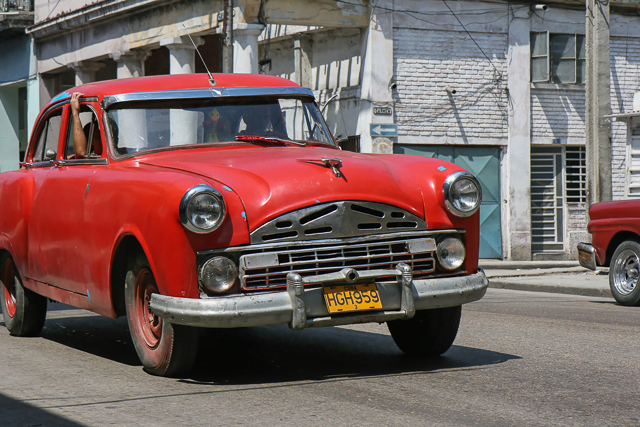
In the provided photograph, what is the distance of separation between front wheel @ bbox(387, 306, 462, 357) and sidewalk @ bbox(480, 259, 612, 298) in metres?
8.07

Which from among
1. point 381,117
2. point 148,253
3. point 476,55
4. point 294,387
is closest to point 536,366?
point 294,387

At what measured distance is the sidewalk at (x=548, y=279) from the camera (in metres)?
14.4

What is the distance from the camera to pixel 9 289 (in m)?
8.45

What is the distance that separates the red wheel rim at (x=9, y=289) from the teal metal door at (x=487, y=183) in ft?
49.3

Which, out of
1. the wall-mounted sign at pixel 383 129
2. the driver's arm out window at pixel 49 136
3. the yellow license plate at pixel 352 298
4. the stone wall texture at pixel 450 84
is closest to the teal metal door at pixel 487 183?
the stone wall texture at pixel 450 84

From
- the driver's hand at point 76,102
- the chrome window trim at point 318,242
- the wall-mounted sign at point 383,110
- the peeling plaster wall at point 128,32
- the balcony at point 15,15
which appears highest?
the balcony at point 15,15

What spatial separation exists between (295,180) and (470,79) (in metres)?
17.5

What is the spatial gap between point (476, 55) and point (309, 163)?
1747 cm

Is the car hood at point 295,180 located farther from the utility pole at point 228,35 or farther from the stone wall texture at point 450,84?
the stone wall texture at point 450,84

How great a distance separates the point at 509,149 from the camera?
22.6 metres

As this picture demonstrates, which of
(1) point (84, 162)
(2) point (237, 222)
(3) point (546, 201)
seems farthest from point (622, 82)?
(2) point (237, 222)

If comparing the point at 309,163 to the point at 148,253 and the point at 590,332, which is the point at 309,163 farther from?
the point at 590,332

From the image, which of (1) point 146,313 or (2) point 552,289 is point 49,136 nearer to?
(1) point 146,313

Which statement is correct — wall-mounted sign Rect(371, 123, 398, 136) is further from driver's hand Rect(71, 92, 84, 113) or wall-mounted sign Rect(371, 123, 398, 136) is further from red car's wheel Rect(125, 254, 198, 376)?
red car's wheel Rect(125, 254, 198, 376)
